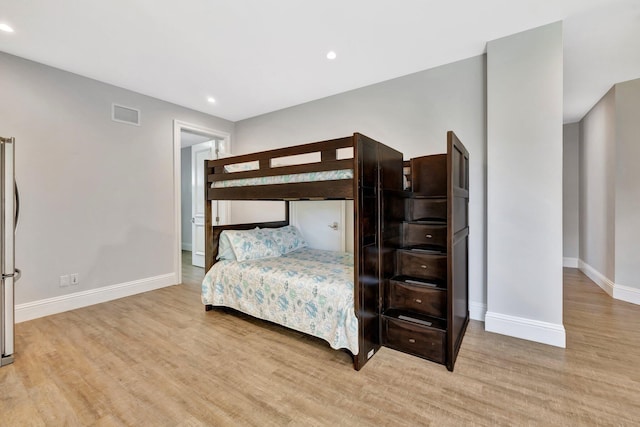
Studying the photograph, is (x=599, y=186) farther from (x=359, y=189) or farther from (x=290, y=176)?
(x=290, y=176)

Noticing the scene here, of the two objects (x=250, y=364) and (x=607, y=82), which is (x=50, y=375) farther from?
(x=607, y=82)

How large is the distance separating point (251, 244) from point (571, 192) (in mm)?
5475

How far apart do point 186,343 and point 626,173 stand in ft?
16.4

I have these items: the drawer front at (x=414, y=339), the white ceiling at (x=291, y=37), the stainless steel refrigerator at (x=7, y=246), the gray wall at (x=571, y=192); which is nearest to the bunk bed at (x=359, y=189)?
the drawer front at (x=414, y=339)

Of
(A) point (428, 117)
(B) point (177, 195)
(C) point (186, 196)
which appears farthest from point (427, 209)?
(C) point (186, 196)

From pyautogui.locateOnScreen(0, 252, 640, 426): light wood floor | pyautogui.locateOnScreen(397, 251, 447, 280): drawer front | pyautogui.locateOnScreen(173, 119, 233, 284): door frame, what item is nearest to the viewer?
pyautogui.locateOnScreen(0, 252, 640, 426): light wood floor

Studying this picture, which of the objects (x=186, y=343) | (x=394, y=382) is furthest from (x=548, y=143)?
(x=186, y=343)

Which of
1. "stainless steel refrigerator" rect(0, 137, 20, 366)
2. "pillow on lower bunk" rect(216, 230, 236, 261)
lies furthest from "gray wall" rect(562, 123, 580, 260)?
"stainless steel refrigerator" rect(0, 137, 20, 366)

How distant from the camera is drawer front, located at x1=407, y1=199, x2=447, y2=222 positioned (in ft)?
8.54

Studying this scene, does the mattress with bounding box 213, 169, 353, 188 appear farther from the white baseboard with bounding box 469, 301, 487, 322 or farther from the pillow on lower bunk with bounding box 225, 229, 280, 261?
the white baseboard with bounding box 469, 301, 487, 322

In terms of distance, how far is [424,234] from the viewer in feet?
8.40

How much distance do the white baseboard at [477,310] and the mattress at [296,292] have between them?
1.28 metres

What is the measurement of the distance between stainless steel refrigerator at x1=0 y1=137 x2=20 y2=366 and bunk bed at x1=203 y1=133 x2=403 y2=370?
1.63 meters

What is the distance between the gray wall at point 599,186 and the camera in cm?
339
